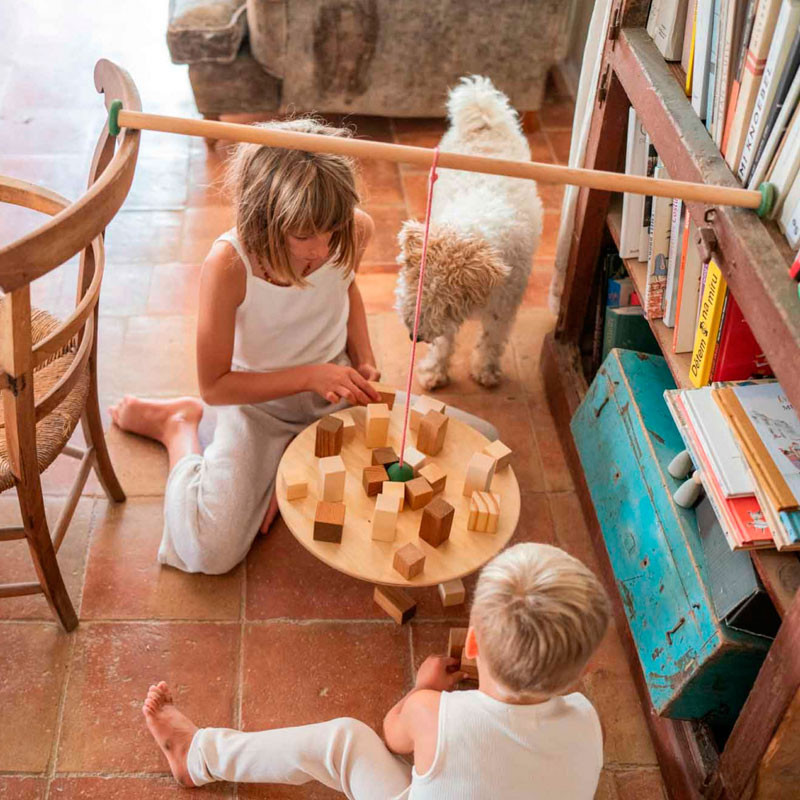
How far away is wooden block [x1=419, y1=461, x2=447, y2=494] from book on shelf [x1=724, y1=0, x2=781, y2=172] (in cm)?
76

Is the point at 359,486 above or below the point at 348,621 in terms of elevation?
above

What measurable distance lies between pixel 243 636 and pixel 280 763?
36 centimetres

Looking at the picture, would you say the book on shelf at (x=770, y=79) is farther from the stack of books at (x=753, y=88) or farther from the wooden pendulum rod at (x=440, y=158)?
the wooden pendulum rod at (x=440, y=158)

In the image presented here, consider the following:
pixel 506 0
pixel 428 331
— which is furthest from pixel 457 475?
pixel 506 0

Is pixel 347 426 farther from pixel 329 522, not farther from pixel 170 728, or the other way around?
pixel 170 728

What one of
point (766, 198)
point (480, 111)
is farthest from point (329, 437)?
point (480, 111)

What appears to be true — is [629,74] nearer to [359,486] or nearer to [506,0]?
[359,486]

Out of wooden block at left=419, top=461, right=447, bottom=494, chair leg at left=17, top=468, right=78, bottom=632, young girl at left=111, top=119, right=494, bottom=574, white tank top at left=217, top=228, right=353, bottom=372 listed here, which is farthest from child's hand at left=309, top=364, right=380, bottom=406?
chair leg at left=17, top=468, right=78, bottom=632

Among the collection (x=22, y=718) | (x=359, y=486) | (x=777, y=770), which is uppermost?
(x=359, y=486)

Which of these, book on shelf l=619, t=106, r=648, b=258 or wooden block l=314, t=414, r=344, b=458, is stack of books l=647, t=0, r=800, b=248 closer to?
book on shelf l=619, t=106, r=648, b=258

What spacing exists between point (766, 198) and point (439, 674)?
3.41 feet

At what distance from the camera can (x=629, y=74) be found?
70.2 inches

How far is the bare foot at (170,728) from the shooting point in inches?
64.8

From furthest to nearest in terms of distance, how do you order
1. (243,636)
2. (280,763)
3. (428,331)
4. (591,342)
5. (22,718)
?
1. (591,342)
2. (428,331)
3. (243,636)
4. (22,718)
5. (280,763)
